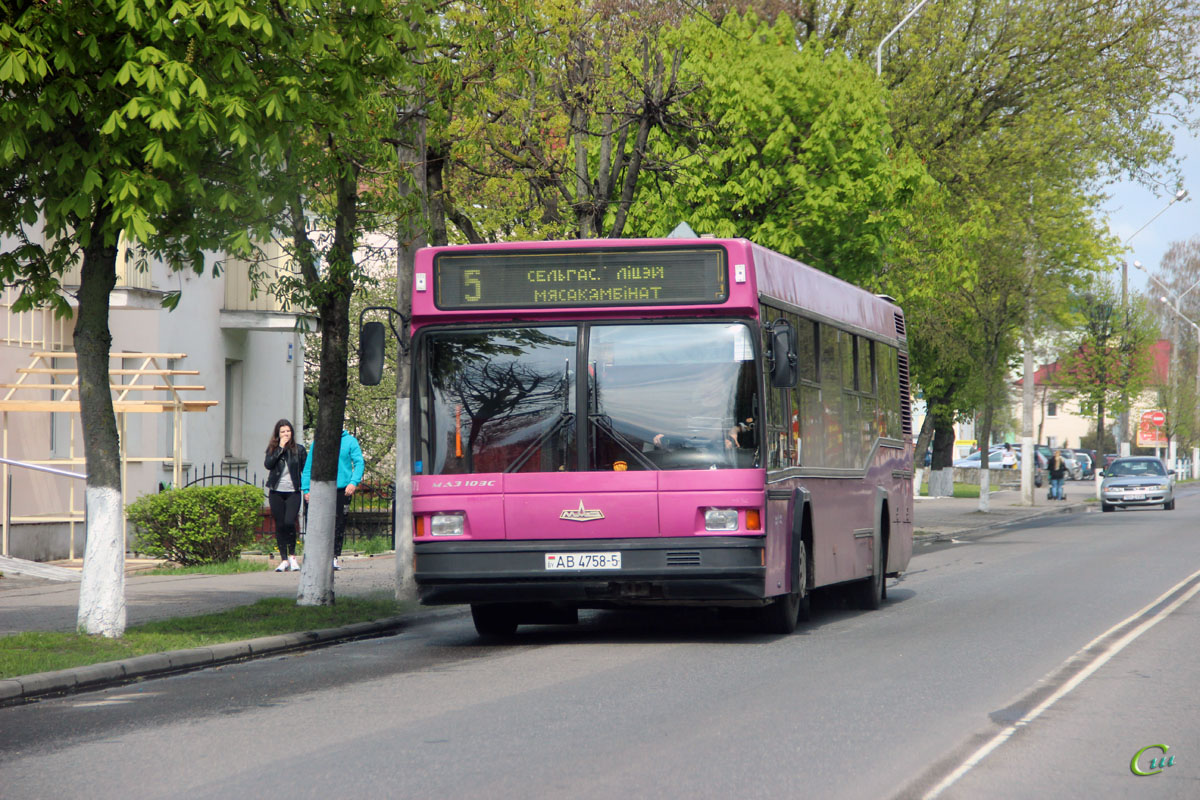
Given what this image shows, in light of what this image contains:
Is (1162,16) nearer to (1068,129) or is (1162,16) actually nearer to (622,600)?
(1068,129)

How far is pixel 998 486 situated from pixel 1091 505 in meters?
16.3

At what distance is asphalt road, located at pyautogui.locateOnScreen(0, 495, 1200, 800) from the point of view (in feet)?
22.3

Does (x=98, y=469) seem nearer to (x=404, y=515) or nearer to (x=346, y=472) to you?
(x=404, y=515)

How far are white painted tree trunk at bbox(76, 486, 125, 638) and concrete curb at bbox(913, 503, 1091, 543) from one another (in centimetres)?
2107

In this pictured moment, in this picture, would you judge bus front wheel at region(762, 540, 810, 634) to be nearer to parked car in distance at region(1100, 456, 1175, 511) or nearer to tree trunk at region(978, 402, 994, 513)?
tree trunk at region(978, 402, 994, 513)

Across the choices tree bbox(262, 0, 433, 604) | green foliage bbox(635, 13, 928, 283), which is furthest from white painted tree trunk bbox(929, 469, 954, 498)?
tree bbox(262, 0, 433, 604)

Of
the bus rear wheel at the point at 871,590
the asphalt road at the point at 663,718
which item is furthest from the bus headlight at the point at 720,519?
the bus rear wheel at the point at 871,590

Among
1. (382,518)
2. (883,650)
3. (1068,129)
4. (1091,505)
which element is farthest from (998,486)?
(883,650)

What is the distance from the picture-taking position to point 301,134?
1169cm

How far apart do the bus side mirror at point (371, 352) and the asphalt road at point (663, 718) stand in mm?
2074

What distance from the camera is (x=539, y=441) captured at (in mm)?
11719

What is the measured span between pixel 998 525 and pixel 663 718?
95.6ft

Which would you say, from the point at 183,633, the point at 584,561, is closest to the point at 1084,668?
the point at 584,561

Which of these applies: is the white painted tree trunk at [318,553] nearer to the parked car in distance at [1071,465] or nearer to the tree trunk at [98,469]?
the tree trunk at [98,469]
